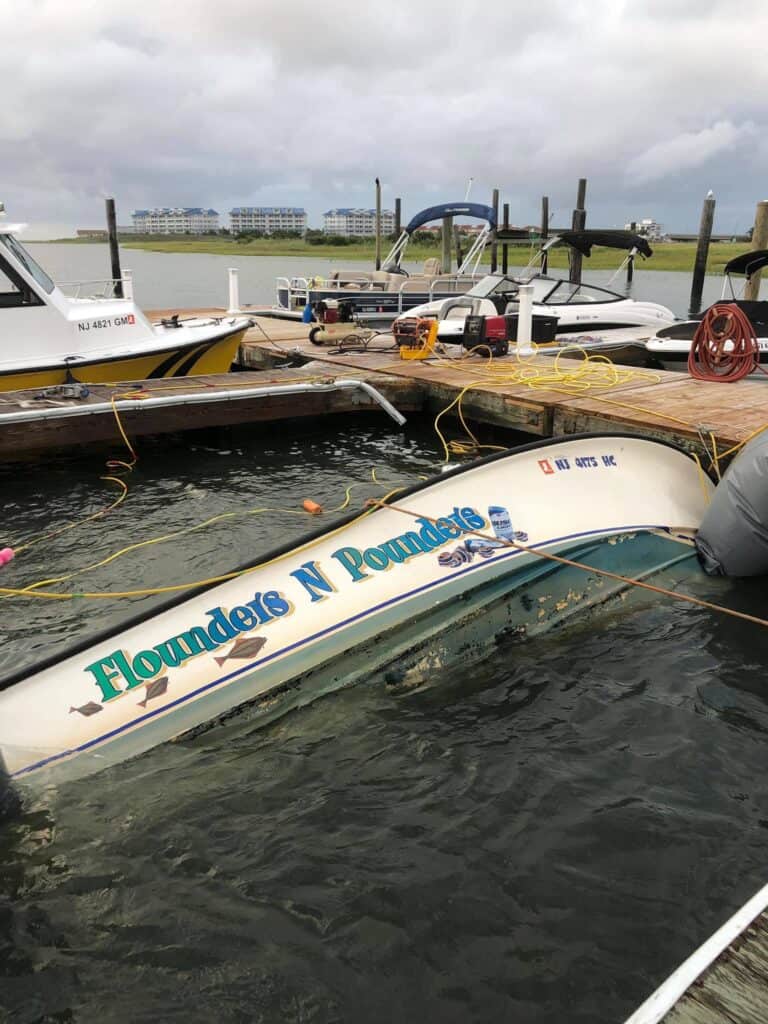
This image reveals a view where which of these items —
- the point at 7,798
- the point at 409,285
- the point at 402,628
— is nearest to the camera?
the point at 7,798

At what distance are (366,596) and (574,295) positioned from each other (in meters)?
14.0

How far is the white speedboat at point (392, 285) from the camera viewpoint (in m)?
18.7

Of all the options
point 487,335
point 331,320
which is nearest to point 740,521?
point 487,335

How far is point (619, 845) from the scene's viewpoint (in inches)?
136

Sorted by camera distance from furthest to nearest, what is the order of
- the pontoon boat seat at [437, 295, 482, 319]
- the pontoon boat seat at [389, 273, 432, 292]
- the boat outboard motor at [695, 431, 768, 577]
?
the pontoon boat seat at [389, 273, 432, 292] → the pontoon boat seat at [437, 295, 482, 319] → the boat outboard motor at [695, 431, 768, 577]

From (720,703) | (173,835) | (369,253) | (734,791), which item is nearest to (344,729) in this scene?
(173,835)

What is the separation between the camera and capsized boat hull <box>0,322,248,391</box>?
34.5ft

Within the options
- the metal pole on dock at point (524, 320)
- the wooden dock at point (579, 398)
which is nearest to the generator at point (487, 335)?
the wooden dock at point (579, 398)

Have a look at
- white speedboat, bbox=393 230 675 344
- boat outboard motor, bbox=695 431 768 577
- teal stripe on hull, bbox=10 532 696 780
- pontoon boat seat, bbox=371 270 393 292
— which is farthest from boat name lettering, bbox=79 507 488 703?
pontoon boat seat, bbox=371 270 393 292

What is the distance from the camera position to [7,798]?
3.29 metres

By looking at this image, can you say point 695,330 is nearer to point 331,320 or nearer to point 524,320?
point 524,320

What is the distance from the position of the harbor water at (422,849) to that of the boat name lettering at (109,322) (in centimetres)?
679

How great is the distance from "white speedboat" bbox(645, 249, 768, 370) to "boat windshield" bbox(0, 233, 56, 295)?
1007cm

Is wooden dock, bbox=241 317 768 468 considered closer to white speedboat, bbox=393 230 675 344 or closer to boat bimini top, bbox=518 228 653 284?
white speedboat, bbox=393 230 675 344
